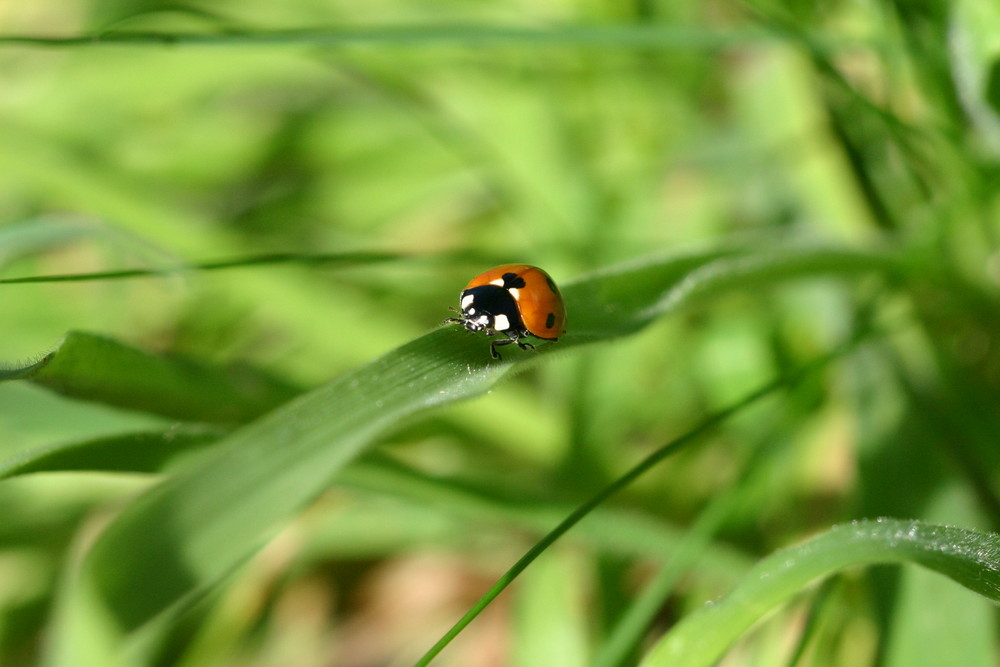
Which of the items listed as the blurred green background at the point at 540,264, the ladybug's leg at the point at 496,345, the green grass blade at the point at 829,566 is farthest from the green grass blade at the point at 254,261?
the green grass blade at the point at 829,566

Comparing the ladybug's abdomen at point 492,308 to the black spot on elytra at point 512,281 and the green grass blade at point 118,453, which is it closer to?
the black spot on elytra at point 512,281

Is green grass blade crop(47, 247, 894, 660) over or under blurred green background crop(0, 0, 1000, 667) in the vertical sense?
under

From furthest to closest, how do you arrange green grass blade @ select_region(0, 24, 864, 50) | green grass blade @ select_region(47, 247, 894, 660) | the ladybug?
1. green grass blade @ select_region(0, 24, 864, 50)
2. the ladybug
3. green grass blade @ select_region(47, 247, 894, 660)

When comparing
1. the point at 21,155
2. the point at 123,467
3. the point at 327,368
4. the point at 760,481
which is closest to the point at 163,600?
the point at 123,467

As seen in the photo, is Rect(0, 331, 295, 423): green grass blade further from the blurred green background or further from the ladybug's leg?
the ladybug's leg

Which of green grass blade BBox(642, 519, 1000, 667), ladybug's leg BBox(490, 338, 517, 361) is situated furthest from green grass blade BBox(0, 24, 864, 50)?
green grass blade BBox(642, 519, 1000, 667)
